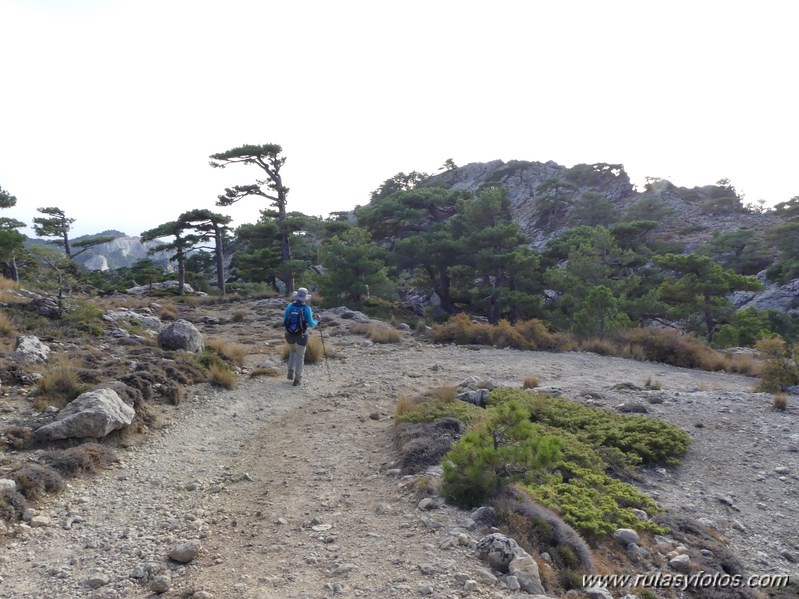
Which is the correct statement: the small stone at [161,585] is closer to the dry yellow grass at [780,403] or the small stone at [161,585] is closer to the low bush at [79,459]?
the low bush at [79,459]

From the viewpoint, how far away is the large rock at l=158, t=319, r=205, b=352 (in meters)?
11.6

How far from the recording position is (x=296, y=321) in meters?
10.7

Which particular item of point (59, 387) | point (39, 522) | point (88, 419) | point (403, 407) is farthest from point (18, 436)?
point (403, 407)

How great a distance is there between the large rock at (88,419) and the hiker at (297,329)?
4036 mm

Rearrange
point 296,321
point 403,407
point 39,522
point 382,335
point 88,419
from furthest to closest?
point 382,335
point 296,321
point 403,407
point 88,419
point 39,522

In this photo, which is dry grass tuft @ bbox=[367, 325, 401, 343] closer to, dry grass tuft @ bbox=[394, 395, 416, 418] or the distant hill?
dry grass tuft @ bbox=[394, 395, 416, 418]

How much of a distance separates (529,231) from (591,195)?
279 inches

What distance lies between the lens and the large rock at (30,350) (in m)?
8.82

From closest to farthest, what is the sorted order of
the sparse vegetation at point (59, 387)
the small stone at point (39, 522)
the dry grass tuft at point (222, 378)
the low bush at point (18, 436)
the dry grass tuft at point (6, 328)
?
the small stone at point (39, 522) < the low bush at point (18, 436) < the sparse vegetation at point (59, 387) < the dry grass tuft at point (222, 378) < the dry grass tuft at point (6, 328)

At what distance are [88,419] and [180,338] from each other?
210 inches

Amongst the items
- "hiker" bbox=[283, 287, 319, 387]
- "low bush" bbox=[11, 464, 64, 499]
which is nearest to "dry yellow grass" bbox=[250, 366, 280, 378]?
"hiker" bbox=[283, 287, 319, 387]

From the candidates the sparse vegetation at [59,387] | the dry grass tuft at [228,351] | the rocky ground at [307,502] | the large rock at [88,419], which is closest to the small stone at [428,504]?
the rocky ground at [307,502]

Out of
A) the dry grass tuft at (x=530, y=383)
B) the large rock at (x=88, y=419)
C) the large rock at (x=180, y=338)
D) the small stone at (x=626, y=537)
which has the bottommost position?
the small stone at (x=626, y=537)

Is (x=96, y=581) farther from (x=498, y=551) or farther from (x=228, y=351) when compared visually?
(x=228, y=351)
